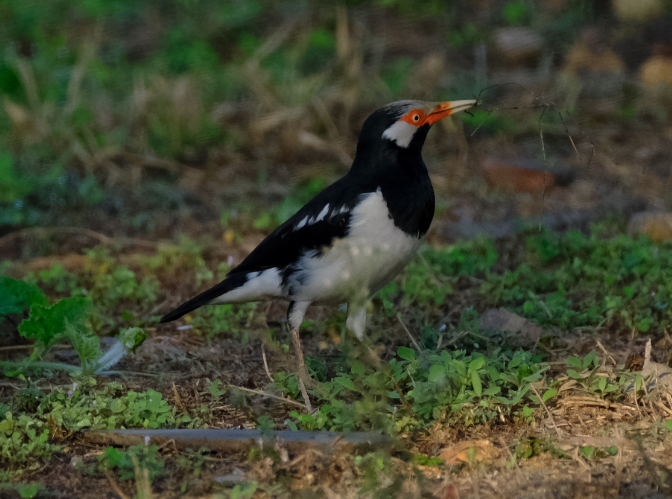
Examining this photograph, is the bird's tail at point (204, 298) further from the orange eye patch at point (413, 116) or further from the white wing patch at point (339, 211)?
the orange eye patch at point (413, 116)

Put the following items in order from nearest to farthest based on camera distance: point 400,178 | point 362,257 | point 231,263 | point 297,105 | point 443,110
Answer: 1. point 362,257
2. point 400,178
3. point 443,110
4. point 231,263
5. point 297,105

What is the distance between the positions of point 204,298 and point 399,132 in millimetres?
1291

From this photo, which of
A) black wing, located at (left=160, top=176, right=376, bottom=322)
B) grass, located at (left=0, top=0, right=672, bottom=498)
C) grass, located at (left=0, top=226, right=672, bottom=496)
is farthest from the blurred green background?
black wing, located at (left=160, top=176, right=376, bottom=322)

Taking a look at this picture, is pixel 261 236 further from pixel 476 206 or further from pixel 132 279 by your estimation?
pixel 476 206

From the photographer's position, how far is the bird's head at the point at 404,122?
148 inches

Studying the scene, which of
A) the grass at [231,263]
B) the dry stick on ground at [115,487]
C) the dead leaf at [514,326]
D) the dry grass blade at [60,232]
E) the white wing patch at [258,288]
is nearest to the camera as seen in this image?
the dry stick on ground at [115,487]

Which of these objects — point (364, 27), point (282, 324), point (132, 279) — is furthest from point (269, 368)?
point (364, 27)

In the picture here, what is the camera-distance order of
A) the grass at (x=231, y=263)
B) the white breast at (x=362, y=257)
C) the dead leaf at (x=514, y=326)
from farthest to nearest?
the dead leaf at (x=514, y=326)
the white breast at (x=362, y=257)
the grass at (x=231, y=263)

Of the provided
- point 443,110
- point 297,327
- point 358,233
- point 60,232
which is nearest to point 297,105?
point 60,232

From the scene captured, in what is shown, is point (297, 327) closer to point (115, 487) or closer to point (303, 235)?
point (303, 235)

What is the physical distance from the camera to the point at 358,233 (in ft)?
11.7

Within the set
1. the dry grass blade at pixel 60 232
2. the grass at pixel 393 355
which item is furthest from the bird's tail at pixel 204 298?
the dry grass blade at pixel 60 232

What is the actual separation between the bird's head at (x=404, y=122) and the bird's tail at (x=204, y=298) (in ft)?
3.11

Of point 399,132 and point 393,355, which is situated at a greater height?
point 399,132
